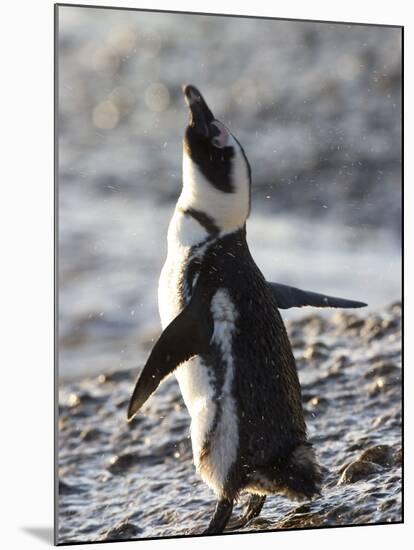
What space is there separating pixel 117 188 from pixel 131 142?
16 cm

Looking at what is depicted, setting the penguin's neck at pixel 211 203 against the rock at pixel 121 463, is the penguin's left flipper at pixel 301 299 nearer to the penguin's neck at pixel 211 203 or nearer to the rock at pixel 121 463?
the penguin's neck at pixel 211 203

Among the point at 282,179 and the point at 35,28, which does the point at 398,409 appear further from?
the point at 35,28

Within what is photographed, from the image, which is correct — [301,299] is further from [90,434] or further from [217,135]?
[90,434]

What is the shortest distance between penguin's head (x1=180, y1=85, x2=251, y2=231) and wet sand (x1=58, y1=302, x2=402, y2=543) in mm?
684

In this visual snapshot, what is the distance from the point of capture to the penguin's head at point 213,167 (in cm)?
363

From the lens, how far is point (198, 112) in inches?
143

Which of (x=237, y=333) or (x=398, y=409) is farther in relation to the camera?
(x=398, y=409)

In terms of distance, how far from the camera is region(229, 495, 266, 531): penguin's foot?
3812 mm

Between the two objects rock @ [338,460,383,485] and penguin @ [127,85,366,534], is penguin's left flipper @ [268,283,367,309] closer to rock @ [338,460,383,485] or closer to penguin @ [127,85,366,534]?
penguin @ [127,85,366,534]

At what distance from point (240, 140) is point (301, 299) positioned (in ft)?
1.80

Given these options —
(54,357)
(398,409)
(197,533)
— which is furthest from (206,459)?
(398,409)

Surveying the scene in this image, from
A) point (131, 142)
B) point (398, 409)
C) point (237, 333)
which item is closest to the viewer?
point (237, 333)

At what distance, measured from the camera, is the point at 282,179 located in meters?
4.04

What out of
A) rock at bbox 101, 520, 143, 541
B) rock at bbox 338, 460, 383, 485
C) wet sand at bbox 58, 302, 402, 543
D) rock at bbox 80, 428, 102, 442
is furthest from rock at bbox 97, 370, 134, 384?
rock at bbox 338, 460, 383, 485
